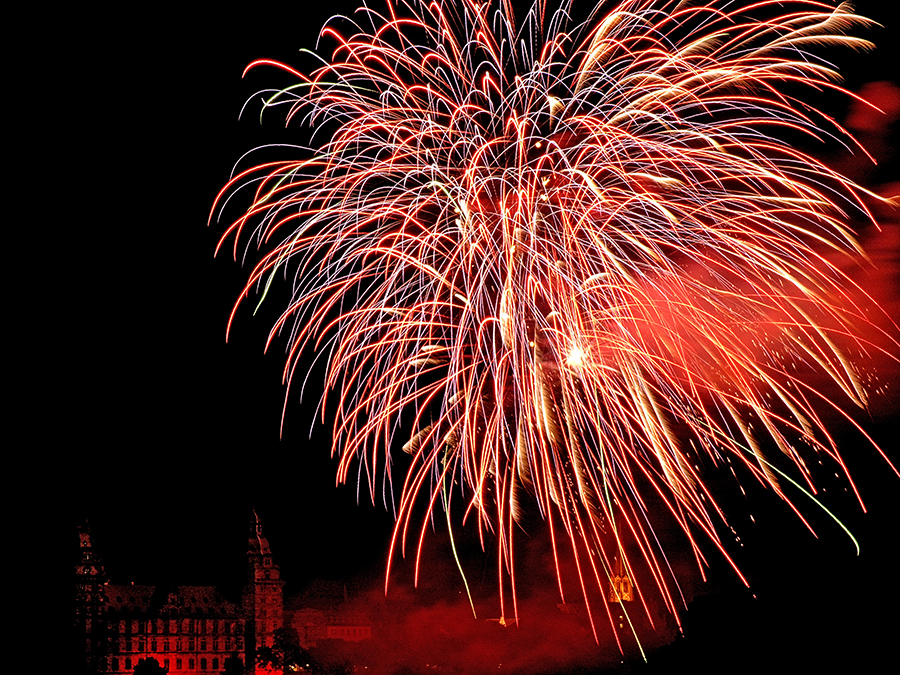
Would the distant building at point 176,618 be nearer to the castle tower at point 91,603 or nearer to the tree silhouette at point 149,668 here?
the castle tower at point 91,603

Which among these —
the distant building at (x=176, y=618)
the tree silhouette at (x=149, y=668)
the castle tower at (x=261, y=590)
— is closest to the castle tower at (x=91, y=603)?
the distant building at (x=176, y=618)

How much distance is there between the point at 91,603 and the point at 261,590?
1352cm

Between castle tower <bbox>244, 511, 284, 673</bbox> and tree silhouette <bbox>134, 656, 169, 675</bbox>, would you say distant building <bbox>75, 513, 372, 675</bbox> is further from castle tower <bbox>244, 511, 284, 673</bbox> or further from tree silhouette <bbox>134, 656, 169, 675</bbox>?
tree silhouette <bbox>134, 656, 169, 675</bbox>

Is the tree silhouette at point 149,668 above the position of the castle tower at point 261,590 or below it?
below

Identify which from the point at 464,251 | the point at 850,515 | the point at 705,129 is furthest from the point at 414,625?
the point at 705,129

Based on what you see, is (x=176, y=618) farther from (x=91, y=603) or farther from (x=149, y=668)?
(x=149, y=668)

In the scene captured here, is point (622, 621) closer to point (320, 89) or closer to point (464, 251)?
point (464, 251)

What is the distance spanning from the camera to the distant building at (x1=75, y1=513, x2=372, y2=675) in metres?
80.7

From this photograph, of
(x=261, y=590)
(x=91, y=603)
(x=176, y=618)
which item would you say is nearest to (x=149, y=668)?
(x=176, y=618)

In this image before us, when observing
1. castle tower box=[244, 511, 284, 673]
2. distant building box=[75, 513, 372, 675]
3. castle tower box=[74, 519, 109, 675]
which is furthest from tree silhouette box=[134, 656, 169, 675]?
castle tower box=[244, 511, 284, 673]

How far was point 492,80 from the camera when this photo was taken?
15.1 meters

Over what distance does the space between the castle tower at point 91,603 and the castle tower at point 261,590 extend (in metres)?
11.5

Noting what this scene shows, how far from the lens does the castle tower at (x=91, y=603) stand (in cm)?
7894

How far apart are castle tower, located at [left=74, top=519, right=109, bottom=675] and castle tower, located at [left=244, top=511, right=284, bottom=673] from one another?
11542mm
